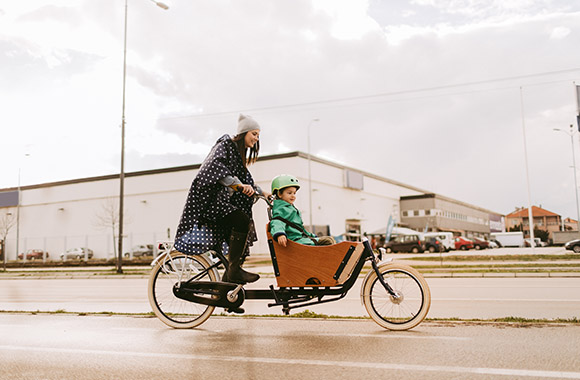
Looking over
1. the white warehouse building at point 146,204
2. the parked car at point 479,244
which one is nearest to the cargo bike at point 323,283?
the white warehouse building at point 146,204

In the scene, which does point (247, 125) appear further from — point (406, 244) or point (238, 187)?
point (406, 244)

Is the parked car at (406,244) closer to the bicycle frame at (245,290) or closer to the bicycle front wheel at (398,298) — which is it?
the bicycle front wheel at (398,298)

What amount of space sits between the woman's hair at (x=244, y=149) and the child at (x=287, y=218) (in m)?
0.53

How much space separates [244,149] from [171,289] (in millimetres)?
1713

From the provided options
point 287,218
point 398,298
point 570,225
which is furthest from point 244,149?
point 570,225

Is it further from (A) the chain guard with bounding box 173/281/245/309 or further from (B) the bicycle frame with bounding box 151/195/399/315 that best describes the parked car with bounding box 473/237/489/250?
(A) the chain guard with bounding box 173/281/245/309

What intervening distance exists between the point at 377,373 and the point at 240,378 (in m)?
0.91

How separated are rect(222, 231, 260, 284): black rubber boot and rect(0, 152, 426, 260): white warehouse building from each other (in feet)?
128

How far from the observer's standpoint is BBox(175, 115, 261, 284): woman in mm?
4895

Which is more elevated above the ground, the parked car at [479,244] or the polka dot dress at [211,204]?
the polka dot dress at [211,204]

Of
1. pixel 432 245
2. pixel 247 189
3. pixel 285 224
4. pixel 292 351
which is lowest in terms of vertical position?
pixel 292 351

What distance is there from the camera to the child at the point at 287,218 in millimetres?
4716

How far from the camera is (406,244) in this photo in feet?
147

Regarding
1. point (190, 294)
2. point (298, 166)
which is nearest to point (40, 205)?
point (298, 166)
